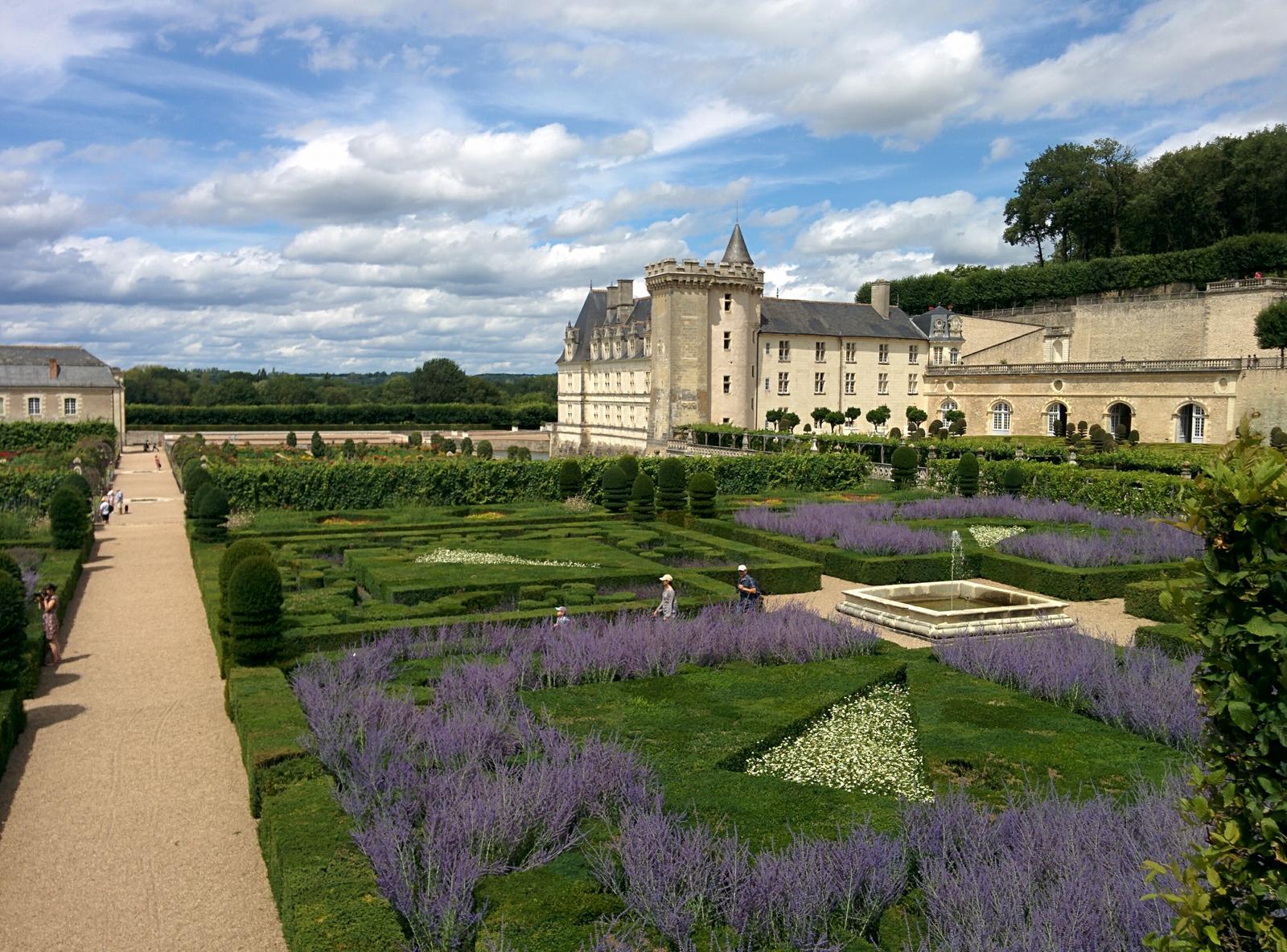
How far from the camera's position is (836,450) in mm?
36094

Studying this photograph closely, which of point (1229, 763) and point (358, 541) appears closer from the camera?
point (1229, 763)

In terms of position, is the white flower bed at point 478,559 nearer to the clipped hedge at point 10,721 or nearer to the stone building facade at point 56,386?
the clipped hedge at point 10,721

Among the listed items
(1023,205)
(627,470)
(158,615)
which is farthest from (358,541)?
(1023,205)

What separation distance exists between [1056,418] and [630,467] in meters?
27.7

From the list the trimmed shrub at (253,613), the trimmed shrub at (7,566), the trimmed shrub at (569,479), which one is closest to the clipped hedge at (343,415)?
the trimmed shrub at (569,479)

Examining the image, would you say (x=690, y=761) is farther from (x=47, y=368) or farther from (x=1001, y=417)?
(x=47, y=368)

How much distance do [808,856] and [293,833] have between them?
138 inches

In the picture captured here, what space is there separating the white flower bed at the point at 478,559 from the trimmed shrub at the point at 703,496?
18.8 feet

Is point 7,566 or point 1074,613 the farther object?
point 1074,613

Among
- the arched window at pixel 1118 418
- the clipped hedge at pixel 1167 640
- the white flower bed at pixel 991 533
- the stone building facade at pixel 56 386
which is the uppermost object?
the stone building facade at pixel 56 386

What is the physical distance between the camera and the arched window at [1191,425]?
129 ft

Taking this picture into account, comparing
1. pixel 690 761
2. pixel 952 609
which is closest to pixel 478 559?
pixel 952 609

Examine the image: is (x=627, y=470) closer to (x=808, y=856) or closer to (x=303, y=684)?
(x=303, y=684)

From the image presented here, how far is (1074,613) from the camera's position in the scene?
15188mm
